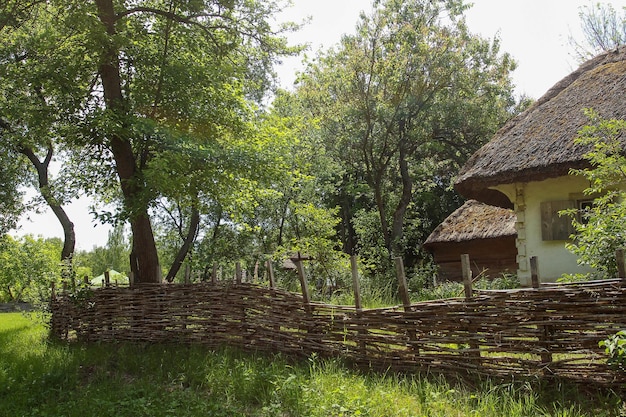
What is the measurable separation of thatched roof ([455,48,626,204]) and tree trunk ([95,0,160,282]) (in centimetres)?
559

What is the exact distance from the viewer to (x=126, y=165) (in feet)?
28.4

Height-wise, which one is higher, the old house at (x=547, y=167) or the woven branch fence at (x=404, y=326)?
the old house at (x=547, y=167)

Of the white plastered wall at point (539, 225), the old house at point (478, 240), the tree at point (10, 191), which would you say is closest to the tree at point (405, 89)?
the old house at point (478, 240)

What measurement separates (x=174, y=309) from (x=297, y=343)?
2.26 meters

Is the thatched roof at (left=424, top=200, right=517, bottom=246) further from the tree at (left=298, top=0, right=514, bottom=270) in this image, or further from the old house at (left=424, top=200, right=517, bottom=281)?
the tree at (left=298, top=0, right=514, bottom=270)

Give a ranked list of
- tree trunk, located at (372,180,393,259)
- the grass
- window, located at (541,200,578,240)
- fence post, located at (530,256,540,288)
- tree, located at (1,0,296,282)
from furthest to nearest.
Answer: tree trunk, located at (372,180,393,259) < window, located at (541,200,578,240) < tree, located at (1,0,296,282) < fence post, located at (530,256,540,288) < the grass

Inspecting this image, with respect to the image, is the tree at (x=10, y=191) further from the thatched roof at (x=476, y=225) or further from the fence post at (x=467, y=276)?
the fence post at (x=467, y=276)

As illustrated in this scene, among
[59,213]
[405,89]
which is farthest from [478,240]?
[59,213]

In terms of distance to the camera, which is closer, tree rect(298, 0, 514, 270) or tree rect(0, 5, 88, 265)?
tree rect(0, 5, 88, 265)

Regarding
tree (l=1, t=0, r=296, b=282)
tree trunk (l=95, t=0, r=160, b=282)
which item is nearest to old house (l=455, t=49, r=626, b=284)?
tree (l=1, t=0, r=296, b=282)

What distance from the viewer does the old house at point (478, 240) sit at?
47.3 feet

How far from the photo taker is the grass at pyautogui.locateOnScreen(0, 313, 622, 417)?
14.1 ft

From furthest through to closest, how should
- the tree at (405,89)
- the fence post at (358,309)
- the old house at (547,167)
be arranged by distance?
the tree at (405,89), the old house at (547,167), the fence post at (358,309)

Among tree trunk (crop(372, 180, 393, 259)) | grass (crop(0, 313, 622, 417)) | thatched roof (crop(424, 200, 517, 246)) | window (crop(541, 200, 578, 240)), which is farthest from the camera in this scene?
tree trunk (crop(372, 180, 393, 259))
